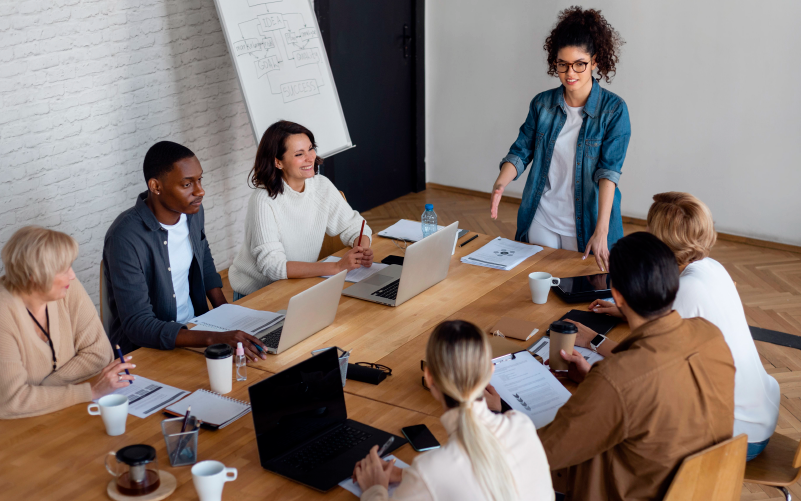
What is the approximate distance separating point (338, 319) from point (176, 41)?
2.63m

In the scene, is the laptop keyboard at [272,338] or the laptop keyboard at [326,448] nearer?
the laptop keyboard at [326,448]

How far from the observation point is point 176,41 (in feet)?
14.4

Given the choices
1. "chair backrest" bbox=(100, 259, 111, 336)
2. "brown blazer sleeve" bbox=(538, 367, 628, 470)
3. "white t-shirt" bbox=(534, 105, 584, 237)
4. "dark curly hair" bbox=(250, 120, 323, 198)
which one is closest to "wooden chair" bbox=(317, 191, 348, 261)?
"dark curly hair" bbox=(250, 120, 323, 198)

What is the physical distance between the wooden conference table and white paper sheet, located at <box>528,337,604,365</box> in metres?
0.07

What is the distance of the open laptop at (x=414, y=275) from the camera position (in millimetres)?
2564

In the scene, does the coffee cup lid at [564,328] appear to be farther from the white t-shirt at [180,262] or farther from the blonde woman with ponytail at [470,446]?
the white t-shirt at [180,262]

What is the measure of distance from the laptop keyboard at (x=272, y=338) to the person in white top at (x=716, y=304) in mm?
1209

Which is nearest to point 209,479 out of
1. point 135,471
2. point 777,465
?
point 135,471

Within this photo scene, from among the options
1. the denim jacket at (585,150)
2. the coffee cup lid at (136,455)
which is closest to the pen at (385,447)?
the coffee cup lid at (136,455)

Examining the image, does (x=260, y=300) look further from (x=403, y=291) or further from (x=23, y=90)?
(x=23, y=90)

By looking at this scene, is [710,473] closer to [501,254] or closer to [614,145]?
[501,254]

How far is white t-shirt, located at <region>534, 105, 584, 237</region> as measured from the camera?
3221mm

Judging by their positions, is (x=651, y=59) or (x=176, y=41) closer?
(x=176, y=41)

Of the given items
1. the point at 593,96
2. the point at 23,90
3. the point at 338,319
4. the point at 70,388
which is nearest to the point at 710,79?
the point at 593,96
